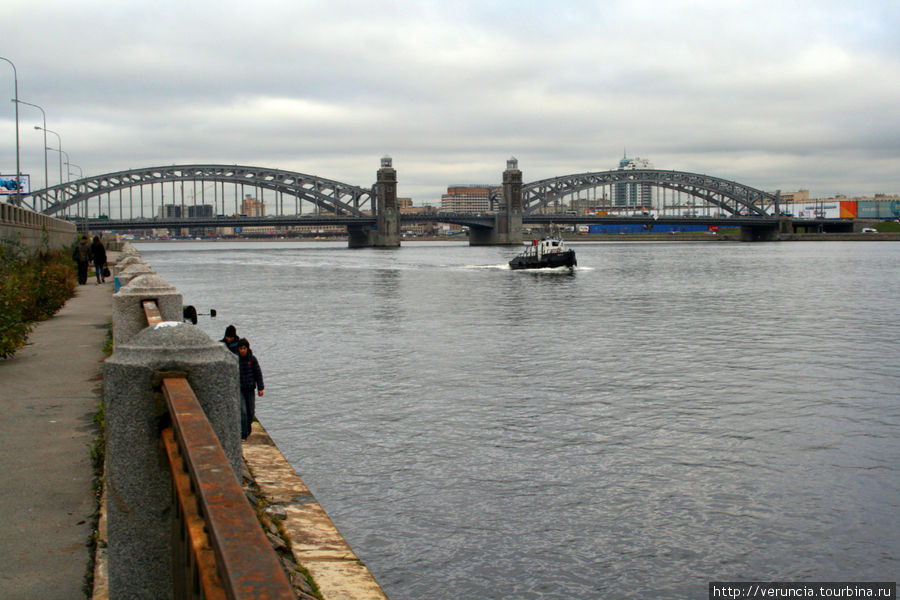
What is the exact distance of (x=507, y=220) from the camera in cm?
18550

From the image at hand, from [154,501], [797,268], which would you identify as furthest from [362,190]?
[154,501]

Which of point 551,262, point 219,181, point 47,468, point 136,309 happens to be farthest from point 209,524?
point 219,181

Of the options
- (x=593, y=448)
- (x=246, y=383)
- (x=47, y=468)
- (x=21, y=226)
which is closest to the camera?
(x=47, y=468)

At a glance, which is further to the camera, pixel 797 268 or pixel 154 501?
pixel 797 268

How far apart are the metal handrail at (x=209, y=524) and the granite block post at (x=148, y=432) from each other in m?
0.12

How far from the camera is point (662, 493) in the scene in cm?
1258

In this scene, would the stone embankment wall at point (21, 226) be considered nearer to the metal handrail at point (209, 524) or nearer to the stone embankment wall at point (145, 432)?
the stone embankment wall at point (145, 432)

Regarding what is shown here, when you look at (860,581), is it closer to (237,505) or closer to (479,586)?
(479,586)

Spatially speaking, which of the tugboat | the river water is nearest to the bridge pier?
the tugboat

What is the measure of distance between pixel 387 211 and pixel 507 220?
1013 inches

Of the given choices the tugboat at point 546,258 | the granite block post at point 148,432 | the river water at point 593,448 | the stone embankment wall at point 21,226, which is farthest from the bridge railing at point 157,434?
the tugboat at point 546,258

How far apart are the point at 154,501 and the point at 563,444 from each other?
35.6ft

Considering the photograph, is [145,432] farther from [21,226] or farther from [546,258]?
[546,258]

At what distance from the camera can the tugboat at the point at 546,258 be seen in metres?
82.6
